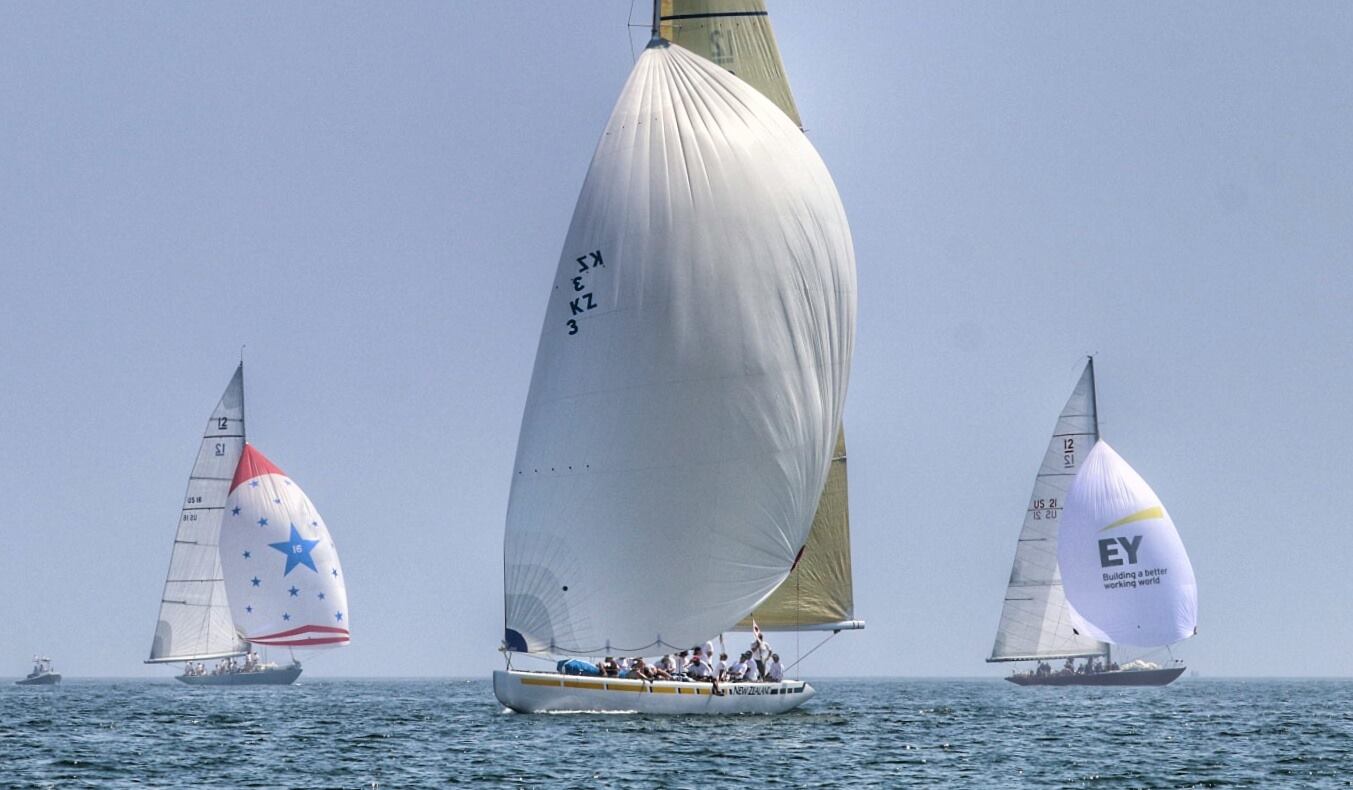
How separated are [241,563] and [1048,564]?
37.9 meters

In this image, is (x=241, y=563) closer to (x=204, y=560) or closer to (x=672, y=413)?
(x=204, y=560)

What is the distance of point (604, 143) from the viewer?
173 feet

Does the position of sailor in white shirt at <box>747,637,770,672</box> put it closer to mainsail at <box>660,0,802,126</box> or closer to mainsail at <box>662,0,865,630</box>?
mainsail at <box>662,0,865,630</box>

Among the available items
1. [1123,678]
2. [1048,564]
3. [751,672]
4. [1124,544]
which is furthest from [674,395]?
[1123,678]

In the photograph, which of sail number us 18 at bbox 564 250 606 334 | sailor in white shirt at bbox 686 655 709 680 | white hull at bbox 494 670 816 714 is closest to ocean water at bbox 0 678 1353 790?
white hull at bbox 494 670 816 714

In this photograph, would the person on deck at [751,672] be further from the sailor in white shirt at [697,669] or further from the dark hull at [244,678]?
the dark hull at [244,678]

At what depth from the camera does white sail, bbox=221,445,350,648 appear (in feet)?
304

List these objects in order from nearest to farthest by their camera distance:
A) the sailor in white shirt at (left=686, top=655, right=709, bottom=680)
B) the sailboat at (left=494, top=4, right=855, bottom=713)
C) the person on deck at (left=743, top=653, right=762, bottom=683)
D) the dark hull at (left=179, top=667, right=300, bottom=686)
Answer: the sailboat at (left=494, top=4, right=855, bottom=713)
the sailor in white shirt at (left=686, top=655, right=709, bottom=680)
the person on deck at (left=743, top=653, right=762, bottom=683)
the dark hull at (left=179, top=667, right=300, bottom=686)

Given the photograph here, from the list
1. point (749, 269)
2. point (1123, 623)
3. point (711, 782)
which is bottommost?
point (711, 782)

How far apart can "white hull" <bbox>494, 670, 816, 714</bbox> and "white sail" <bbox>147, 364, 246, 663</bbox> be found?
48.2 metres

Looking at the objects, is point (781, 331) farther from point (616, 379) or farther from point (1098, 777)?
point (1098, 777)

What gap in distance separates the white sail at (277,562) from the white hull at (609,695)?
4456cm

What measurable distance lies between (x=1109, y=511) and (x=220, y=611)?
4384 cm

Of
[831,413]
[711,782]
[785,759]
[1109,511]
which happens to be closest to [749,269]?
[831,413]
